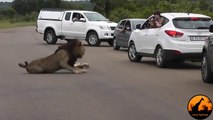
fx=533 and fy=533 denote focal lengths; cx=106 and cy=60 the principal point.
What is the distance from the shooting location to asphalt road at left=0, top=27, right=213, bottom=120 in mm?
7488

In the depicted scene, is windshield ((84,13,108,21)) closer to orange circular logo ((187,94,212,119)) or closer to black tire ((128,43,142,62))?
black tire ((128,43,142,62))

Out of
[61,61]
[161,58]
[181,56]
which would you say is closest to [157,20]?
[161,58]

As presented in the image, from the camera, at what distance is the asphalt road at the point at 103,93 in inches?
295

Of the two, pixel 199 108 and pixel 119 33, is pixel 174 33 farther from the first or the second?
pixel 199 108

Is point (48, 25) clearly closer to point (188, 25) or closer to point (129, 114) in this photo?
point (188, 25)

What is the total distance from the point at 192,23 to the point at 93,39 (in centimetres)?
1411

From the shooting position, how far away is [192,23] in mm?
15086

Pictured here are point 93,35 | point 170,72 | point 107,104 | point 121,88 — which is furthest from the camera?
point 93,35

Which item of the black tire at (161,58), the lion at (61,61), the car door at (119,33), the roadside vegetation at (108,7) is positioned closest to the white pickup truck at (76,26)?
the car door at (119,33)

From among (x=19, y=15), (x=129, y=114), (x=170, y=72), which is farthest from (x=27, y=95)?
(x=19, y=15)

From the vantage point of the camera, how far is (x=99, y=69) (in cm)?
1519

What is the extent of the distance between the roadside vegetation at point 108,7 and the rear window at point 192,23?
47.1ft

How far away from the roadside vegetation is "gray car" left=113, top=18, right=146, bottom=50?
23.5 ft

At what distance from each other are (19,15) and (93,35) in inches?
3886
